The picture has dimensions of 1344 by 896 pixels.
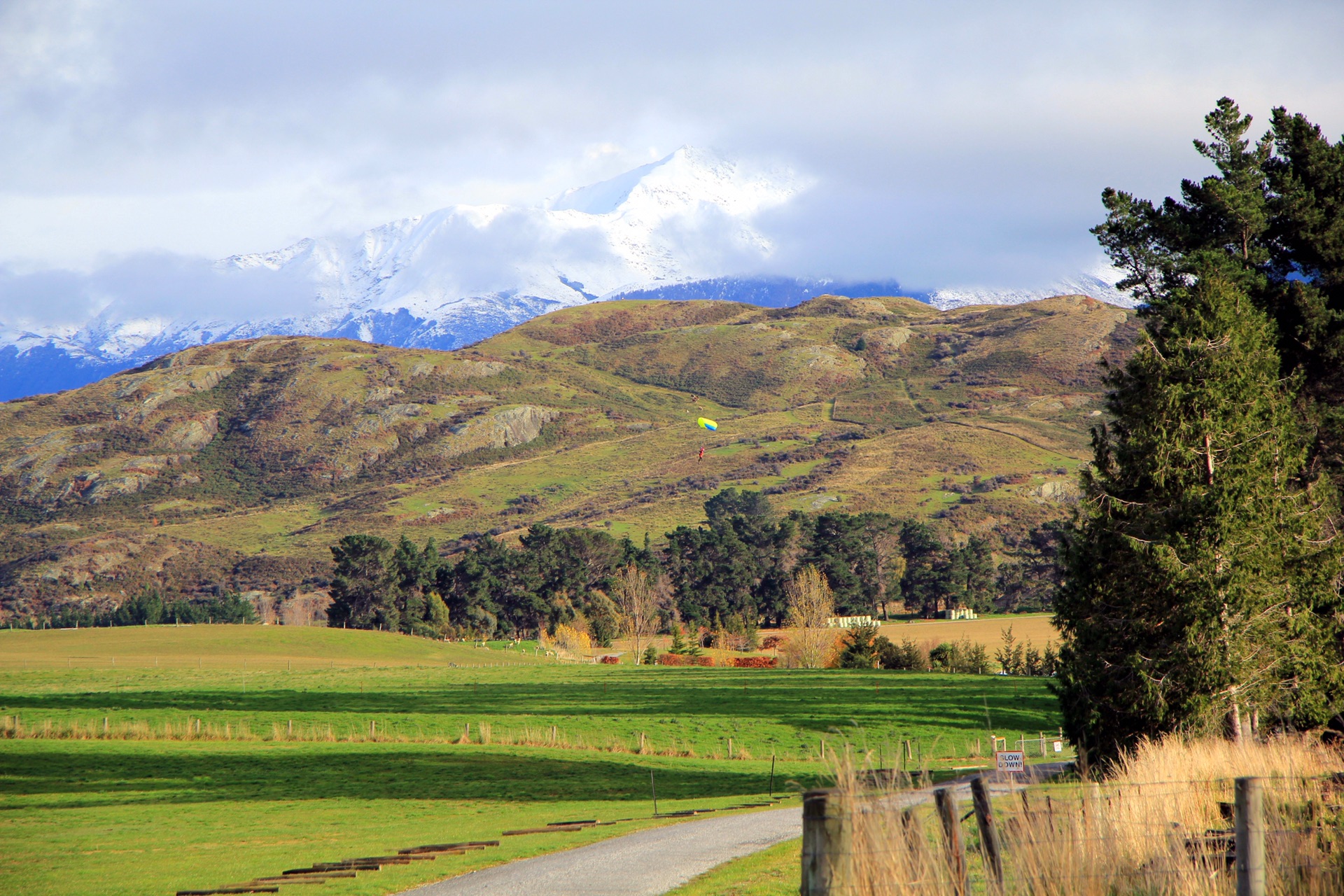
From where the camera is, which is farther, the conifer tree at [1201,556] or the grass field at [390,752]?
the grass field at [390,752]

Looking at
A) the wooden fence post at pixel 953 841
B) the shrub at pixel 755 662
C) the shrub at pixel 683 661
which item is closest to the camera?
the wooden fence post at pixel 953 841

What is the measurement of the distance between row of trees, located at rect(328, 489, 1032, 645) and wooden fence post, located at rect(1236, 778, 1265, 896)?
12739 centimetres

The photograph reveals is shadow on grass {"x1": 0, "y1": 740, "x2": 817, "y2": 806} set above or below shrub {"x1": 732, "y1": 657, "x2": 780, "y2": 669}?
above

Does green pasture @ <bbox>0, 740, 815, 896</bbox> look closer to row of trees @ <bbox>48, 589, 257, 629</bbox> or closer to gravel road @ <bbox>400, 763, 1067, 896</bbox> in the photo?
gravel road @ <bbox>400, 763, 1067, 896</bbox>

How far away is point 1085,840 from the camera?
33.4 feet

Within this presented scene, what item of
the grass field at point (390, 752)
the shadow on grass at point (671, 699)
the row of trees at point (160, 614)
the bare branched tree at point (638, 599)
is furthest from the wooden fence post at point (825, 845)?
the row of trees at point (160, 614)

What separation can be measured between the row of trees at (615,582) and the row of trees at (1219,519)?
353 feet

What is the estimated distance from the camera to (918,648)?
9319 cm

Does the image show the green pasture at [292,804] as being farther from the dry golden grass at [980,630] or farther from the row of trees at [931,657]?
the dry golden grass at [980,630]

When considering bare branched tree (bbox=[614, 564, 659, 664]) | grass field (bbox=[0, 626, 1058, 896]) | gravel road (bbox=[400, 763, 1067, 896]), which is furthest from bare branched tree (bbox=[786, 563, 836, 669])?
gravel road (bbox=[400, 763, 1067, 896])

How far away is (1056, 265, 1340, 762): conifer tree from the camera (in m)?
23.4

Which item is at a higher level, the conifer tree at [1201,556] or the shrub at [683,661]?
the conifer tree at [1201,556]

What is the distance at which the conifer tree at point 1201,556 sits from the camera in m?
23.4

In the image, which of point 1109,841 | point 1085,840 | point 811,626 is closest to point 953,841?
point 1085,840
